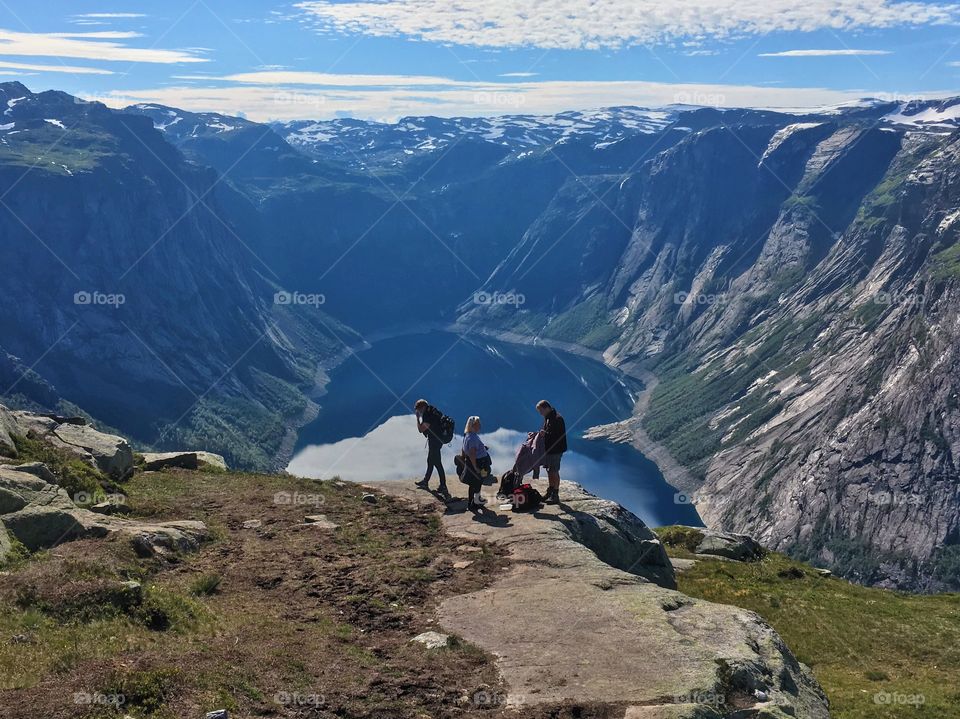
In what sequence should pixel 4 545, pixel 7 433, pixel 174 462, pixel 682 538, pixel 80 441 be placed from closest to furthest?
1. pixel 4 545
2. pixel 7 433
3. pixel 80 441
4. pixel 174 462
5. pixel 682 538

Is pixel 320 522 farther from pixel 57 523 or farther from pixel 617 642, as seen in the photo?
pixel 617 642

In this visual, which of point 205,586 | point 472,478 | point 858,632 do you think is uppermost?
point 472,478

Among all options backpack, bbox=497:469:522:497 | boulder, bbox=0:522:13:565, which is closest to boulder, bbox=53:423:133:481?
boulder, bbox=0:522:13:565

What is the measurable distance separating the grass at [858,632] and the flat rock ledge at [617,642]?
6412mm

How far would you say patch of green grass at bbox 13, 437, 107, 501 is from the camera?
38406 mm

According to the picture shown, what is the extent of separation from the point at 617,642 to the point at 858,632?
22194 millimetres

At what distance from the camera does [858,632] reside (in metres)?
40.6

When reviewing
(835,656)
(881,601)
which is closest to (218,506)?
(835,656)

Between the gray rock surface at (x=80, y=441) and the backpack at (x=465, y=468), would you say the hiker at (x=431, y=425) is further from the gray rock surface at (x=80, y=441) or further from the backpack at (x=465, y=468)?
the gray rock surface at (x=80, y=441)

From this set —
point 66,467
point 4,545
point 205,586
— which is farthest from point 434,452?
point 4,545

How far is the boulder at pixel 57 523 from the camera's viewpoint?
30.5 m

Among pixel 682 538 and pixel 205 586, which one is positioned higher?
pixel 205 586

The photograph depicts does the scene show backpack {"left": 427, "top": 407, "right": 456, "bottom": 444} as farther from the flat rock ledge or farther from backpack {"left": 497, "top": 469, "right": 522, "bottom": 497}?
the flat rock ledge

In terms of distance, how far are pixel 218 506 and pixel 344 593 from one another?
1537cm
